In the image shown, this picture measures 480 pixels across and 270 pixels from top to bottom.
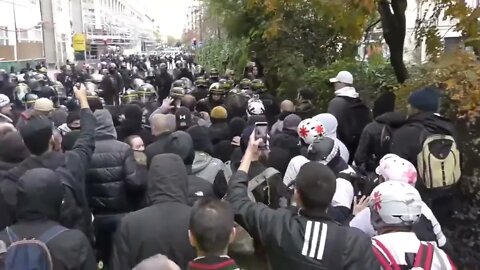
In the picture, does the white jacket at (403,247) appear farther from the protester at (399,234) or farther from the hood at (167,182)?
the hood at (167,182)

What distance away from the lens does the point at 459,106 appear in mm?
6199

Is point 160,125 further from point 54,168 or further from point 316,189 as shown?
point 316,189

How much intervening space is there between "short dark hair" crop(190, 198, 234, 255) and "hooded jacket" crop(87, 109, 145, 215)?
8.00 feet

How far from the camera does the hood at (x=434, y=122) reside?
5.88m

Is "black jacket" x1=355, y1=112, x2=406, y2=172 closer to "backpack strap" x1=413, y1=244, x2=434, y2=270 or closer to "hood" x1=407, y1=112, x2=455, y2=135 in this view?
"hood" x1=407, y1=112, x2=455, y2=135

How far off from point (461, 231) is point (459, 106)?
118cm

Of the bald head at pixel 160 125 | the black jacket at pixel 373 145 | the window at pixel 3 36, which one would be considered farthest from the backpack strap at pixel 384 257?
the window at pixel 3 36

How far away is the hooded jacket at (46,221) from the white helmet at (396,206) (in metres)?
1.75

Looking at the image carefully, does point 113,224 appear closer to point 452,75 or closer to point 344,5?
point 452,75

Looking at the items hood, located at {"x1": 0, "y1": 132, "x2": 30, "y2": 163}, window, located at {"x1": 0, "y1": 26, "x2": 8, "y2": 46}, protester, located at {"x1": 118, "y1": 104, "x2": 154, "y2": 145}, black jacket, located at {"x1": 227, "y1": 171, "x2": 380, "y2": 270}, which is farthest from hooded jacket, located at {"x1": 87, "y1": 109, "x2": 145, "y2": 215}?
window, located at {"x1": 0, "y1": 26, "x2": 8, "y2": 46}

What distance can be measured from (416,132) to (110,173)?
277 centimetres

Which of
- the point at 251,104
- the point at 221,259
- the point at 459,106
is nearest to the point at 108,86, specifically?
the point at 251,104

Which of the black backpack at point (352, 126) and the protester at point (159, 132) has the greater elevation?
the protester at point (159, 132)

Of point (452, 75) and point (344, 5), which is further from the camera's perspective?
point (344, 5)
